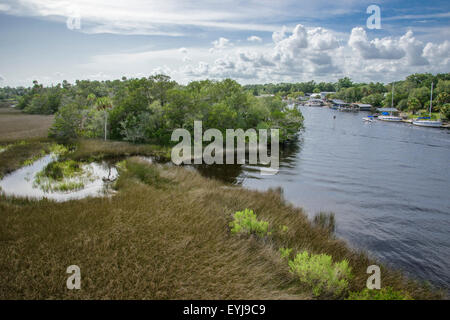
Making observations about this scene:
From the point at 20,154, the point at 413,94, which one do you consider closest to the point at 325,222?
the point at 20,154

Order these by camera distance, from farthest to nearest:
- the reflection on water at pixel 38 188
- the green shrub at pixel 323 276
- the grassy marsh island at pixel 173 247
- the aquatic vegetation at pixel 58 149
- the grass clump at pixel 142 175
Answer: the aquatic vegetation at pixel 58 149 < the grass clump at pixel 142 175 < the reflection on water at pixel 38 188 < the green shrub at pixel 323 276 < the grassy marsh island at pixel 173 247

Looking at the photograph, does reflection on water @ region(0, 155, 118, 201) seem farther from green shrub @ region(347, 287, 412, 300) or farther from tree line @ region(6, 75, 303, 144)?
green shrub @ region(347, 287, 412, 300)

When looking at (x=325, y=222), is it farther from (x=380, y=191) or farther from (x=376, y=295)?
(x=380, y=191)

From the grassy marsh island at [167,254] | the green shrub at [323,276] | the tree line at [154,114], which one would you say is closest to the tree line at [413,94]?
the tree line at [154,114]

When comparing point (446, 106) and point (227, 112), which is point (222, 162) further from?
point (446, 106)

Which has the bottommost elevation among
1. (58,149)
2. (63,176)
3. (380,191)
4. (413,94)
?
(380,191)

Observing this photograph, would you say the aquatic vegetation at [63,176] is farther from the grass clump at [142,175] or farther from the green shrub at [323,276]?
the green shrub at [323,276]
